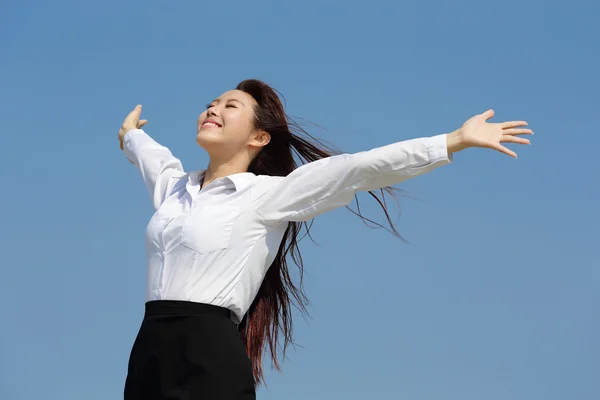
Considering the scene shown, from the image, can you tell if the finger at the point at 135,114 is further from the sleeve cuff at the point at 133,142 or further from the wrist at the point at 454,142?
the wrist at the point at 454,142

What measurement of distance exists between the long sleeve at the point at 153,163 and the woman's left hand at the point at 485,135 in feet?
5.80

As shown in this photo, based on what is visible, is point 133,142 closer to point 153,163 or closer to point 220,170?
point 153,163

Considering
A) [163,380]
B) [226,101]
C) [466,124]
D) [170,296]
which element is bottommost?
[163,380]

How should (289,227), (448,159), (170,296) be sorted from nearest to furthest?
(448,159) < (170,296) < (289,227)

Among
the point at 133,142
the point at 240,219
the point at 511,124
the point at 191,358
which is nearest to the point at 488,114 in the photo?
the point at 511,124

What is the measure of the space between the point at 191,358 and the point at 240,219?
2.39 ft

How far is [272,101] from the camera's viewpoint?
4984mm

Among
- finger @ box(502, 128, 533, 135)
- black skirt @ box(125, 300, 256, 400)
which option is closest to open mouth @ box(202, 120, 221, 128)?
black skirt @ box(125, 300, 256, 400)

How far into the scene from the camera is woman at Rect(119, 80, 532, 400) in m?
3.89

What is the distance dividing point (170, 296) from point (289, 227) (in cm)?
88

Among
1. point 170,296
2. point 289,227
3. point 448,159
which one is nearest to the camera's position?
point 448,159

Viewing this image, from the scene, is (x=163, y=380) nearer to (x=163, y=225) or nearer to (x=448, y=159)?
(x=163, y=225)

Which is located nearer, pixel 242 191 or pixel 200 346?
pixel 200 346

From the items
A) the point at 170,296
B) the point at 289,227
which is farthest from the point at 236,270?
the point at 289,227
